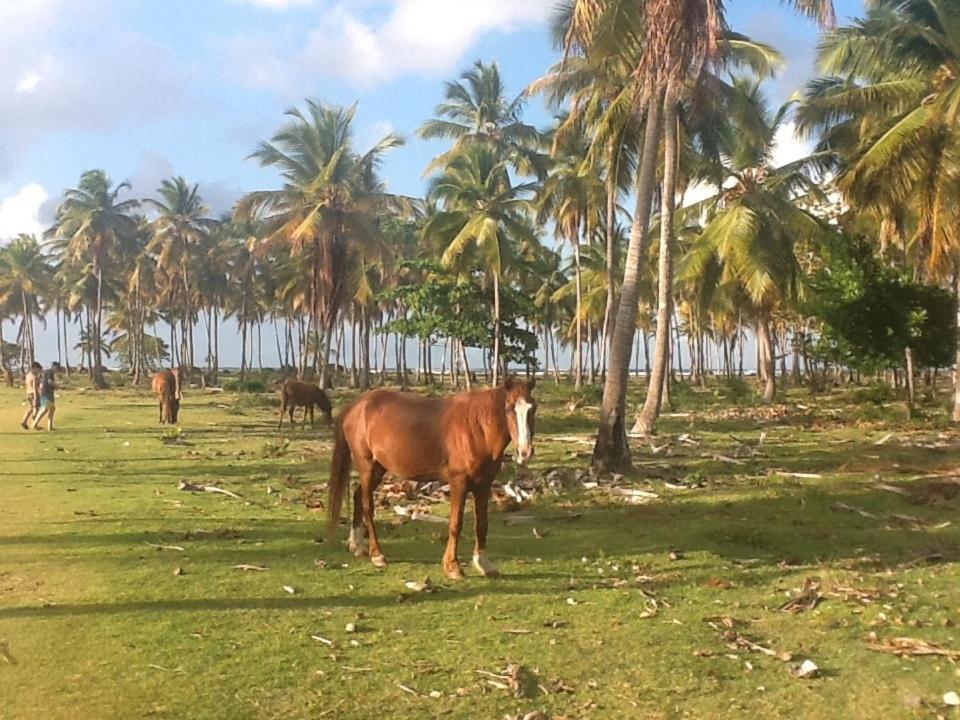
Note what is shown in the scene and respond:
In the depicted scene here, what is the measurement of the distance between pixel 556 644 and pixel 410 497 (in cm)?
617

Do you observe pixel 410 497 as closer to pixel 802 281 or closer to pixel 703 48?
pixel 703 48

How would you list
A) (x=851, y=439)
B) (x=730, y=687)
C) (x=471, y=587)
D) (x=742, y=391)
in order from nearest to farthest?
1. (x=730, y=687)
2. (x=471, y=587)
3. (x=851, y=439)
4. (x=742, y=391)

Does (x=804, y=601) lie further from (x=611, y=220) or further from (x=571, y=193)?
(x=571, y=193)

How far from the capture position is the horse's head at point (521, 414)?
6.93m

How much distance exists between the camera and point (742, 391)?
37844mm

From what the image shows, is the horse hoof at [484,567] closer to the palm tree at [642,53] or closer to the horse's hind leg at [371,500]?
the horse's hind leg at [371,500]

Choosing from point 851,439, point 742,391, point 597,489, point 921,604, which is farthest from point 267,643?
point 742,391

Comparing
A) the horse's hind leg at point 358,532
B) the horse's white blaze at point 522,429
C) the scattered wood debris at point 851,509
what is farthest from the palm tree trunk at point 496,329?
the horse's white blaze at point 522,429

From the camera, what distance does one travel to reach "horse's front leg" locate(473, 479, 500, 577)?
7.60m

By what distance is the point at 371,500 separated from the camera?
8508mm

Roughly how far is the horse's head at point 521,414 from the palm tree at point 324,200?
81.2ft

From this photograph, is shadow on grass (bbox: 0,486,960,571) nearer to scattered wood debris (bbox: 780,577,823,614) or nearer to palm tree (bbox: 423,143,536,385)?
scattered wood debris (bbox: 780,577,823,614)

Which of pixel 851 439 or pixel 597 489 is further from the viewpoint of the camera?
pixel 851 439

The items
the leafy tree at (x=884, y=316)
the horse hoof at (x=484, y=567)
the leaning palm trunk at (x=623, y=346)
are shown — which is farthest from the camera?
the leafy tree at (x=884, y=316)
